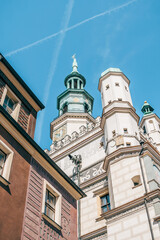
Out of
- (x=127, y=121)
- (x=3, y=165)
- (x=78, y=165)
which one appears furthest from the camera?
(x=78, y=165)

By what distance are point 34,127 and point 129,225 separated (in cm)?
667

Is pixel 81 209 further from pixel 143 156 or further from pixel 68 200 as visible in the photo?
pixel 68 200

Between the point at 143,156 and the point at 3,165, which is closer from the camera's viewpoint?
the point at 3,165

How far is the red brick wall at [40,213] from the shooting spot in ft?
31.8

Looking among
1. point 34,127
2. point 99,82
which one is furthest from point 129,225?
point 99,82

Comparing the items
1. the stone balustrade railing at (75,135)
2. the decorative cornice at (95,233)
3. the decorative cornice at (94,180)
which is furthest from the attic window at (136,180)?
the stone balustrade railing at (75,135)

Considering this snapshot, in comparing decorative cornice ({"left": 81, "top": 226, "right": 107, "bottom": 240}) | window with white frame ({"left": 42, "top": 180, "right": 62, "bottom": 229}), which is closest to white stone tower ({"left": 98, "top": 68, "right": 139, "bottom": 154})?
decorative cornice ({"left": 81, "top": 226, "right": 107, "bottom": 240})

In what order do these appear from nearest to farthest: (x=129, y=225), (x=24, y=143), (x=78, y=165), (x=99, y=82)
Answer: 1. (x=24, y=143)
2. (x=129, y=225)
3. (x=78, y=165)
4. (x=99, y=82)

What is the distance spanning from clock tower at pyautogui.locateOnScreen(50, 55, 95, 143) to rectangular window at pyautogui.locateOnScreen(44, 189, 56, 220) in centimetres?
1465

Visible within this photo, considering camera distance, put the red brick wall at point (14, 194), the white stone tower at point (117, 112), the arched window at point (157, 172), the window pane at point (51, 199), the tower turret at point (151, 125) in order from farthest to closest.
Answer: the tower turret at point (151, 125) → the white stone tower at point (117, 112) → the arched window at point (157, 172) → the window pane at point (51, 199) → the red brick wall at point (14, 194)

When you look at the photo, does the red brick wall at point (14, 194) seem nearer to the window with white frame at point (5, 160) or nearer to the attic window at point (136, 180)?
the window with white frame at point (5, 160)

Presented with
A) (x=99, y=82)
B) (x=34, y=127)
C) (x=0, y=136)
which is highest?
(x=99, y=82)

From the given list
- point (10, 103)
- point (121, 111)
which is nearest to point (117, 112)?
point (121, 111)

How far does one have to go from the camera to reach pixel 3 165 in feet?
31.7
